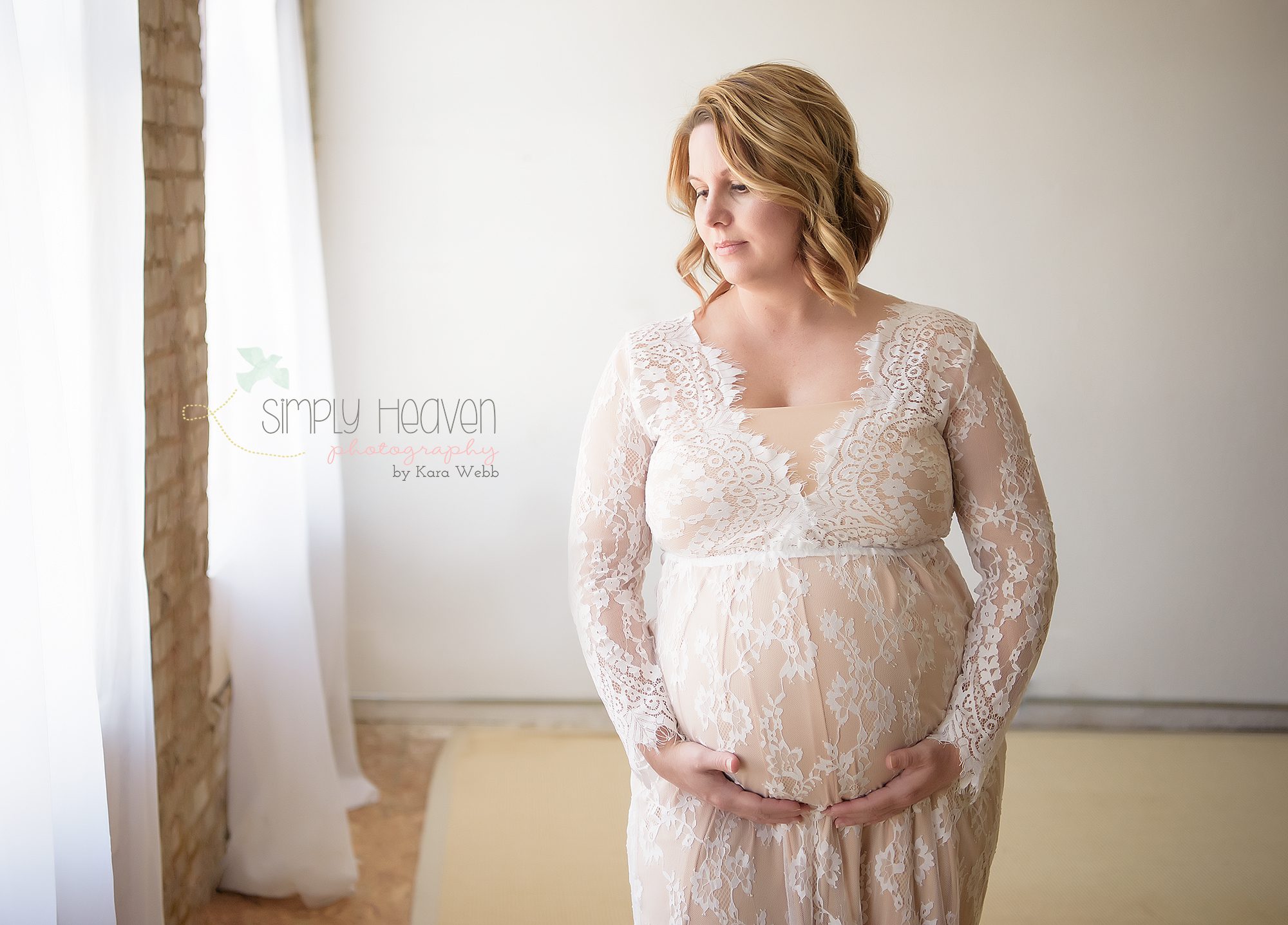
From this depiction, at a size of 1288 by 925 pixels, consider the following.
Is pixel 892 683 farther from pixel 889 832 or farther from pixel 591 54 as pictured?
pixel 591 54

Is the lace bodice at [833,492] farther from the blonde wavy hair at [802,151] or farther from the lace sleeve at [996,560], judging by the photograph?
the blonde wavy hair at [802,151]

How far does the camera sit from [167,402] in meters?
2.24

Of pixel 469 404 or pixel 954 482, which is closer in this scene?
pixel 954 482

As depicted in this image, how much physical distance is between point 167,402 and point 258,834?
41.7 inches

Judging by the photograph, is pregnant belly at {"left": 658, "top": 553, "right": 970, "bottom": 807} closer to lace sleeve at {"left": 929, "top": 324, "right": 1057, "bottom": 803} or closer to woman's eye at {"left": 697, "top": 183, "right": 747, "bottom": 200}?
lace sleeve at {"left": 929, "top": 324, "right": 1057, "bottom": 803}

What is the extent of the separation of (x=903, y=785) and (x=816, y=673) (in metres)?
0.18

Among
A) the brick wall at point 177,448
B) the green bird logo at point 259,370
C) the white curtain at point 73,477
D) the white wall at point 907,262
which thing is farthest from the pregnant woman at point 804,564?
the white wall at point 907,262

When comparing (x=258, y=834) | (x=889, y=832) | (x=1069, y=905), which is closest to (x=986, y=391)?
(x=889, y=832)

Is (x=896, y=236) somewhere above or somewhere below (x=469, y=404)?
above

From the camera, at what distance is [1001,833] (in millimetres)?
2982

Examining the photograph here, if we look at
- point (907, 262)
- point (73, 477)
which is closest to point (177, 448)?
point (73, 477)

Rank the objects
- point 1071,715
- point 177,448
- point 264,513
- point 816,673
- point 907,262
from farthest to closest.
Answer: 1. point 1071,715
2. point 907,262
3. point 264,513
4. point 177,448
5. point 816,673

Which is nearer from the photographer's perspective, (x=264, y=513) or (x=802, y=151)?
(x=802, y=151)

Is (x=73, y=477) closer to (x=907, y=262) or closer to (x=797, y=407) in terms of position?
(x=797, y=407)
